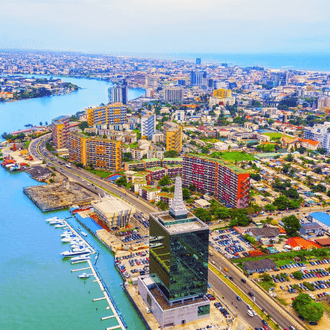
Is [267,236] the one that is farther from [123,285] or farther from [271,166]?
[271,166]

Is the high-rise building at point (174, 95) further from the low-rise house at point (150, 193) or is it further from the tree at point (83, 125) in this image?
the low-rise house at point (150, 193)

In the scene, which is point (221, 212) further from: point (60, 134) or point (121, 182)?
point (60, 134)

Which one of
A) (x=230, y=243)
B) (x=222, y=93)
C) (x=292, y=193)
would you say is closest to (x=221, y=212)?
(x=230, y=243)

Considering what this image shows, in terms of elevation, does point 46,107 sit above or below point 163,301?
below

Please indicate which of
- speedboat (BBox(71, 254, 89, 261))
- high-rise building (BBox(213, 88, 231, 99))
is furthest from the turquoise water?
speedboat (BBox(71, 254, 89, 261))

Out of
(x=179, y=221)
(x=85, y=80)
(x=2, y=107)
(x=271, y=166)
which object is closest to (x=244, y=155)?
(x=271, y=166)

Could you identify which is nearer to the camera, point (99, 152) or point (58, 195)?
point (58, 195)

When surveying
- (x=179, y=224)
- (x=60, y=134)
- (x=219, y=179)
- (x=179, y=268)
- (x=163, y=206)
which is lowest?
(x=163, y=206)
